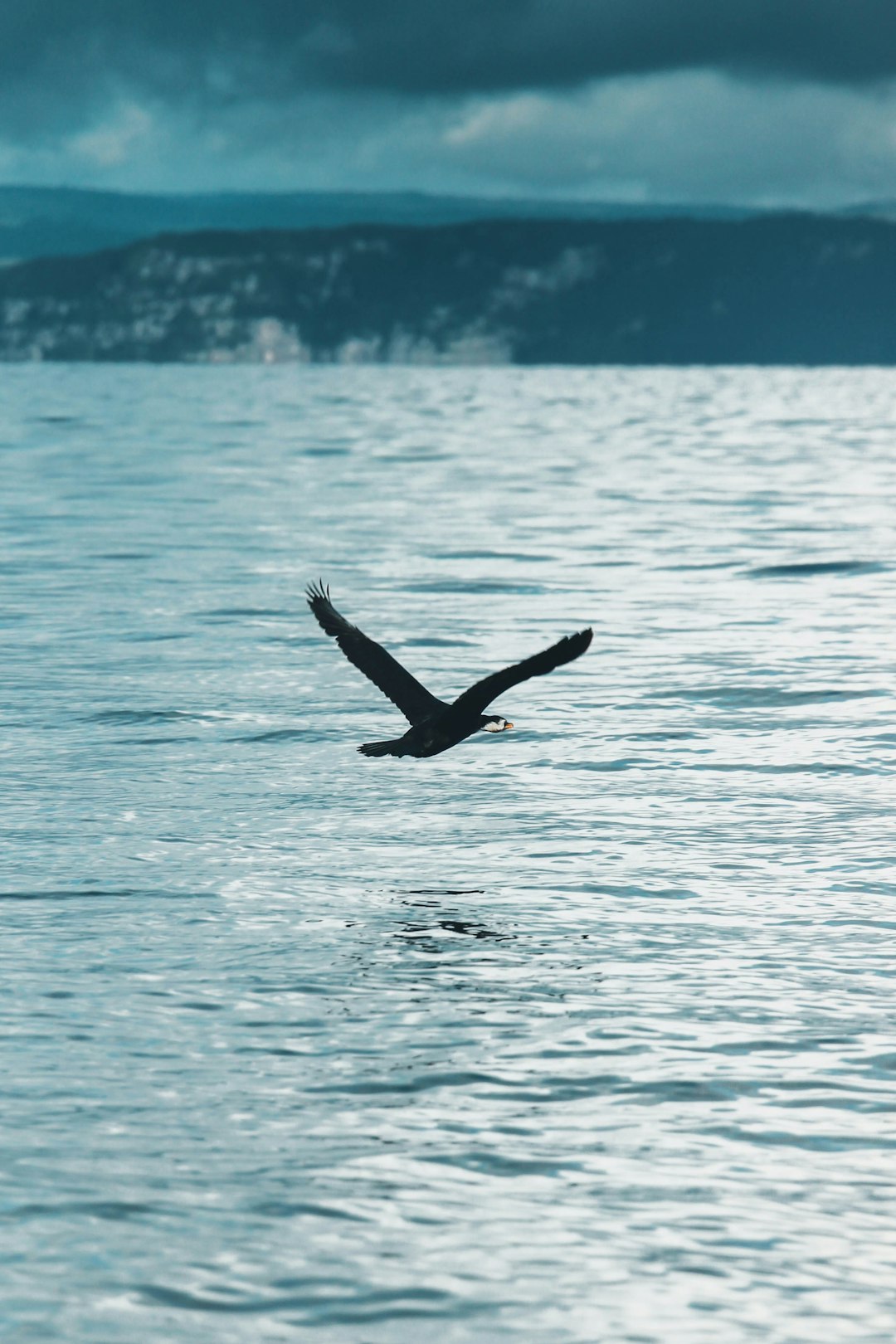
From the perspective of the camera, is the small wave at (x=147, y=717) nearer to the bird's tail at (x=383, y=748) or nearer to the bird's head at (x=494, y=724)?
the bird's tail at (x=383, y=748)

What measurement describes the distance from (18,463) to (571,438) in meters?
31.4

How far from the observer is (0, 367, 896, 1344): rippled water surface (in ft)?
23.8

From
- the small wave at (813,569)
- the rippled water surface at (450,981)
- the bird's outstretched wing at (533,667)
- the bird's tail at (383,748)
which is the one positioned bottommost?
the rippled water surface at (450,981)

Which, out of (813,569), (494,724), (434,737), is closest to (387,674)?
(434,737)

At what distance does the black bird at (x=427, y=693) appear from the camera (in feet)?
38.4

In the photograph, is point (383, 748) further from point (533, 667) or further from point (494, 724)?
point (533, 667)

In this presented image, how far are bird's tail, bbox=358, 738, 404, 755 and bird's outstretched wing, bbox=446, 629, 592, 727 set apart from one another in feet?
1.83


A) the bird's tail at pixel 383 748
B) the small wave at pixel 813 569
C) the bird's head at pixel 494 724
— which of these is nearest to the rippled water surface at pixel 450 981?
the bird's tail at pixel 383 748

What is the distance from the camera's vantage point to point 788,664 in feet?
75.7

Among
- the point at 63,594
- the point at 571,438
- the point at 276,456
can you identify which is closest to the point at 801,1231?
the point at 63,594

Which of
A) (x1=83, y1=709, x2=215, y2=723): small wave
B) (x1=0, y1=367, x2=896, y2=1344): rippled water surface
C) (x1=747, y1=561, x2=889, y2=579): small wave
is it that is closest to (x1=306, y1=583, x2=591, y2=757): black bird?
(x1=0, y1=367, x2=896, y2=1344): rippled water surface

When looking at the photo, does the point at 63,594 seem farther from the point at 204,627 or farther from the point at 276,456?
the point at 276,456

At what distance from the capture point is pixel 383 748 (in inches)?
507

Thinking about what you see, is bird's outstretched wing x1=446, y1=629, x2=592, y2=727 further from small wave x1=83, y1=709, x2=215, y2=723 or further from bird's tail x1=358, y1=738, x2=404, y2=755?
small wave x1=83, y1=709, x2=215, y2=723
